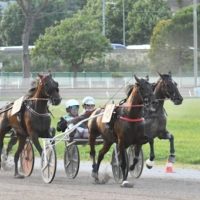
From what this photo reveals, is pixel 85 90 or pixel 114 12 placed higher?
pixel 114 12

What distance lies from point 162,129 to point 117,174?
2.42 meters

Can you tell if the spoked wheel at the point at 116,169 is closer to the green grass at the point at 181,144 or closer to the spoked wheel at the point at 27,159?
the spoked wheel at the point at 27,159

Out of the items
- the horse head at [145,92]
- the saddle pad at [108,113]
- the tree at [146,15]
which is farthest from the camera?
the tree at [146,15]

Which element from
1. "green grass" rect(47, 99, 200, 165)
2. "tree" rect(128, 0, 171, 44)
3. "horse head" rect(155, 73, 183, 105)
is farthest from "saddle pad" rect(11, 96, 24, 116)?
"tree" rect(128, 0, 171, 44)

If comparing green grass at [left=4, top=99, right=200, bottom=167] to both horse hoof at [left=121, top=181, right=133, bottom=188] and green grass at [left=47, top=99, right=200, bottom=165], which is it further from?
horse hoof at [left=121, top=181, right=133, bottom=188]

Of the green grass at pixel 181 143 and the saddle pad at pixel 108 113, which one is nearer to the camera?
the saddle pad at pixel 108 113

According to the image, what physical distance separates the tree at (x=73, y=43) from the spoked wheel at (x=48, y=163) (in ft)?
156

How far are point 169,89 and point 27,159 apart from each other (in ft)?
10.6

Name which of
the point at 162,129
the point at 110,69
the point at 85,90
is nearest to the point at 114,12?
the point at 110,69

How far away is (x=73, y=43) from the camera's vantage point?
6331 centimetres

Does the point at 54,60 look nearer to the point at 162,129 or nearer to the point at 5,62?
the point at 5,62

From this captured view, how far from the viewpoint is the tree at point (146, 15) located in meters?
82.3

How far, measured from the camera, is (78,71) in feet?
219

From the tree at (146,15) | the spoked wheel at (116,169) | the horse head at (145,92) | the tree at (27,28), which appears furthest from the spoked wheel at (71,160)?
the tree at (146,15)
